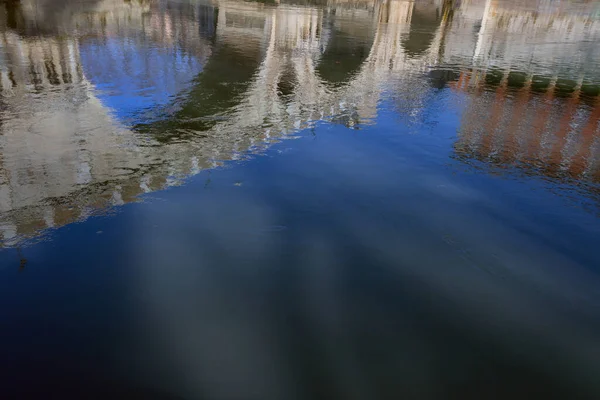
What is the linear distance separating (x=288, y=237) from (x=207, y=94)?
417 centimetres

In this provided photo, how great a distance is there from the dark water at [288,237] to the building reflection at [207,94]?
51 millimetres

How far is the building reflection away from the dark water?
0.05 meters

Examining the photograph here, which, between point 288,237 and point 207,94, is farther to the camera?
point 207,94

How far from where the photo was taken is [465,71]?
10.8 metres

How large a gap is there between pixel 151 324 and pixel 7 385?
83 cm

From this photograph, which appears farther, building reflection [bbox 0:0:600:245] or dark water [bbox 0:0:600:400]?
building reflection [bbox 0:0:600:245]

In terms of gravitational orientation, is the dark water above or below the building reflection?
below

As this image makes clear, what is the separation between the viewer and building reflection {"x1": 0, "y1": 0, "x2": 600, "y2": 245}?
4.72 meters

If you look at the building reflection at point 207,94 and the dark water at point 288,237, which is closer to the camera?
the dark water at point 288,237

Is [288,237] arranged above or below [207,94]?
below

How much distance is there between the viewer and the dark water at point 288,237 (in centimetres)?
277

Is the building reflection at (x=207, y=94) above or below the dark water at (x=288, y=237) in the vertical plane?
above

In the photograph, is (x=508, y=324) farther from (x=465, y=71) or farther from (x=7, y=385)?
(x=465, y=71)

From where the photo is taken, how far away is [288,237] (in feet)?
13.0
